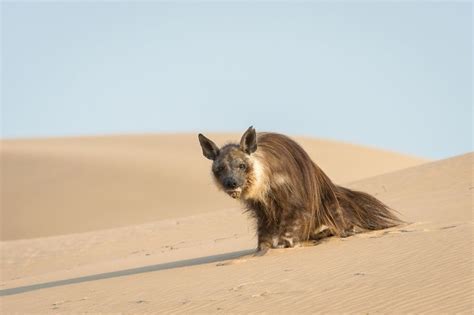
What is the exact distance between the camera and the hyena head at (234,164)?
39.1 feet

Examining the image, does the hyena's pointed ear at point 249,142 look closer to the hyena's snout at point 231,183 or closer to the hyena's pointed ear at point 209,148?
the hyena's pointed ear at point 209,148

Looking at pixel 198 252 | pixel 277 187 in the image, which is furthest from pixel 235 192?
pixel 198 252

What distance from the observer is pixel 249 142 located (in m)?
12.2

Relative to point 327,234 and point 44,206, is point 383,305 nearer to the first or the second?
point 327,234

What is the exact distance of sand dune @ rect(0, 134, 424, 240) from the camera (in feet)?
127

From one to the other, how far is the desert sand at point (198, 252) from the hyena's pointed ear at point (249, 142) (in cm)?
144

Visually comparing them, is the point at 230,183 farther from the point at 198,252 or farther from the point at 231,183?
the point at 198,252

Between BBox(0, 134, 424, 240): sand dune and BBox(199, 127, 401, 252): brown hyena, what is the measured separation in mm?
25454

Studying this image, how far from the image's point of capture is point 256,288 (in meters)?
10.4

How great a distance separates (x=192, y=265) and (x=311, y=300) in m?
4.23

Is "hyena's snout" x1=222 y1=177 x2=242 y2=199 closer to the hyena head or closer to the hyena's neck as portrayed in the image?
the hyena head

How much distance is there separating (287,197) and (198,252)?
468 centimetres

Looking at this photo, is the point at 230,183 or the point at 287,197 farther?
the point at 287,197

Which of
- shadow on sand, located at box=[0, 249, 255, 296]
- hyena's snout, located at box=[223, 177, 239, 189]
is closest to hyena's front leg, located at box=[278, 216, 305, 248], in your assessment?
hyena's snout, located at box=[223, 177, 239, 189]
